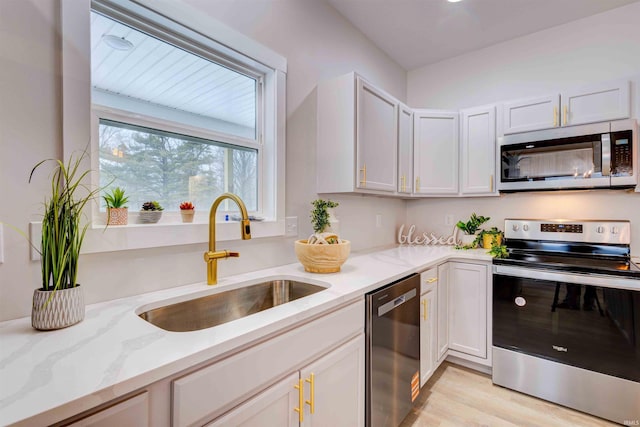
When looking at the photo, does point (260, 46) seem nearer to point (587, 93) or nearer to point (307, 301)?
point (307, 301)

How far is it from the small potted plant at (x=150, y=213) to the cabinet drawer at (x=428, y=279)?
152 centimetres

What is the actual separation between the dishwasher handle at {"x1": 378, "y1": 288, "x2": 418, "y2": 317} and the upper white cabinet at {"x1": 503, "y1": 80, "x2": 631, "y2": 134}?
1.66 m

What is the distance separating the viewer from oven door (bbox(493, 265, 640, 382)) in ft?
5.60

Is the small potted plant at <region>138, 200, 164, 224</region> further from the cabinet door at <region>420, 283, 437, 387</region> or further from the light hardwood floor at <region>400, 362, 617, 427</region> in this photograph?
the light hardwood floor at <region>400, 362, 617, 427</region>

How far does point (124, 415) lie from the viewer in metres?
0.62

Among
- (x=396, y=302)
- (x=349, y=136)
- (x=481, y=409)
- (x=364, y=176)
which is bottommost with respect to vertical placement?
(x=481, y=409)

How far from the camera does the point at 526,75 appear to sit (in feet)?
8.63

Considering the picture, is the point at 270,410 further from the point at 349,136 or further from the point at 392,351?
the point at 349,136

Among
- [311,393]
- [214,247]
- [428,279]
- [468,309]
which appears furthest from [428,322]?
[214,247]

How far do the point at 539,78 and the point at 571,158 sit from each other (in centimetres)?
87

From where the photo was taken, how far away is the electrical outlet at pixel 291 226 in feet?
6.06

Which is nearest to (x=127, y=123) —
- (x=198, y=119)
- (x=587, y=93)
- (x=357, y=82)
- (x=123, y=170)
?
(x=123, y=170)

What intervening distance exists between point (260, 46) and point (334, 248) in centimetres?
118

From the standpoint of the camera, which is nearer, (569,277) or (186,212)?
(186,212)
